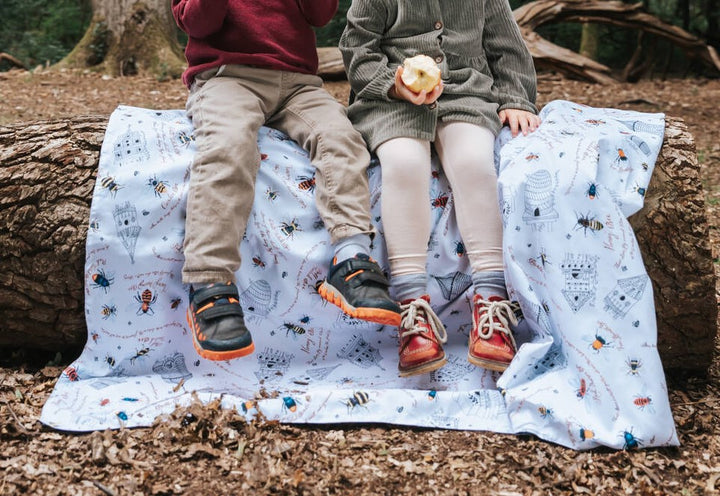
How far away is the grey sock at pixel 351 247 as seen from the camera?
2.49 m

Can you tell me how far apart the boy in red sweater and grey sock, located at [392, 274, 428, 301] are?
0.55 ft

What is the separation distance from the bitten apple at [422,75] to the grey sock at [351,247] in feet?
1.97

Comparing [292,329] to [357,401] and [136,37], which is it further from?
[136,37]

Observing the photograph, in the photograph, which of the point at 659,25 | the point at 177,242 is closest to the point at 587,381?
the point at 177,242

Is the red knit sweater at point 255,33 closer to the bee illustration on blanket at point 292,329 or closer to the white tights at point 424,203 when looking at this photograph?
the white tights at point 424,203

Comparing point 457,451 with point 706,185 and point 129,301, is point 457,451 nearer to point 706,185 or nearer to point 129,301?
point 129,301

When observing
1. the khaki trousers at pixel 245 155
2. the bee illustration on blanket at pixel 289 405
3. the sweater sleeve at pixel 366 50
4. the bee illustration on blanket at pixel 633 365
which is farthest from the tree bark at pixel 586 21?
the bee illustration on blanket at pixel 289 405

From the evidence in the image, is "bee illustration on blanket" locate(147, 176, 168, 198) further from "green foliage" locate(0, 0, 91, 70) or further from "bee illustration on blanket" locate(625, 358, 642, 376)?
"green foliage" locate(0, 0, 91, 70)

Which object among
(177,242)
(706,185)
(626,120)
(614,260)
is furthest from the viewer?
(706,185)

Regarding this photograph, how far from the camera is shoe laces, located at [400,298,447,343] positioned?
8.12ft

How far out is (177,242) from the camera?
8.38 feet

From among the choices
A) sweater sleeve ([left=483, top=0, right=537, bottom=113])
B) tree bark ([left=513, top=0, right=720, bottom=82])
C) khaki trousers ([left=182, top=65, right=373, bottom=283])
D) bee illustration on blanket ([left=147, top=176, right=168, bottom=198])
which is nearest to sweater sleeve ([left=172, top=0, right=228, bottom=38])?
khaki trousers ([left=182, top=65, right=373, bottom=283])

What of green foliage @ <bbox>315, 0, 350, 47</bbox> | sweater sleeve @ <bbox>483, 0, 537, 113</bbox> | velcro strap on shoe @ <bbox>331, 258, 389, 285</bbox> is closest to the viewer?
velcro strap on shoe @ <bbox>331, 258, 389, 285</bbox>

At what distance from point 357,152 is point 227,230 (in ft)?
1.94
